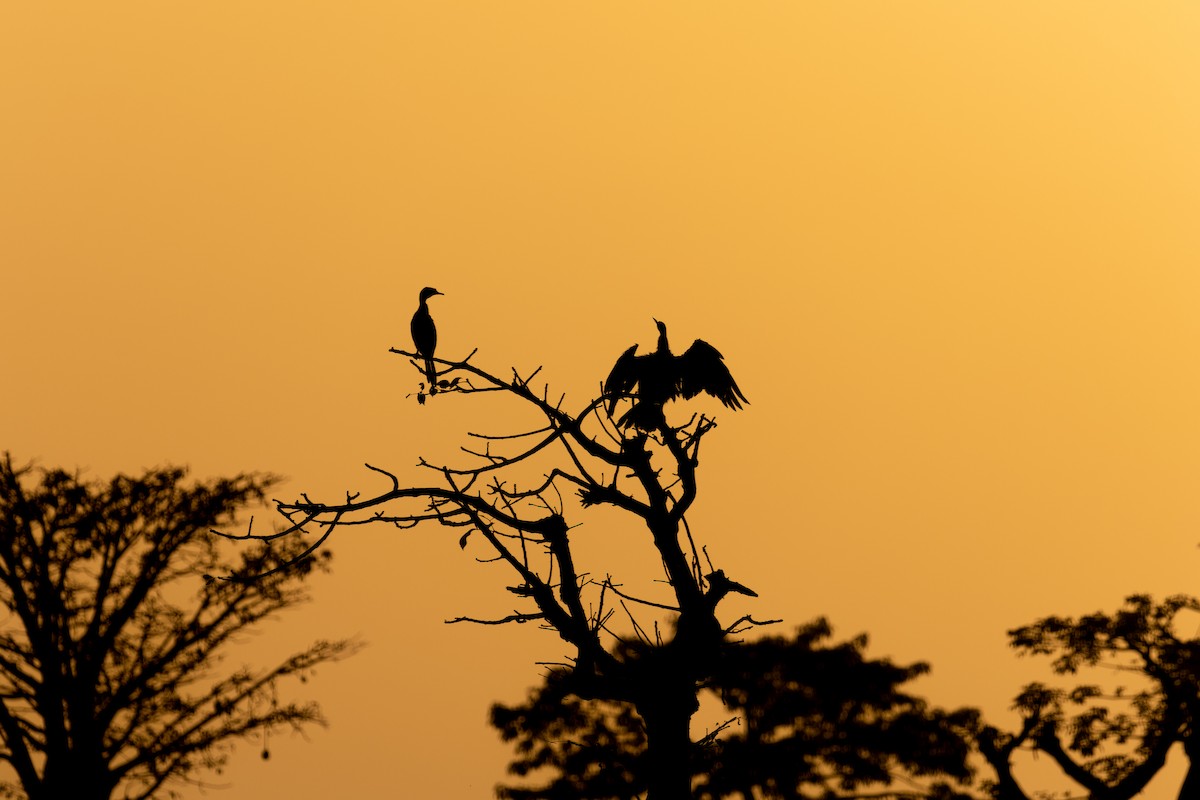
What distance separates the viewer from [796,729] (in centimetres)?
2819

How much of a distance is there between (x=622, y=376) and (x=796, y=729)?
19959mm

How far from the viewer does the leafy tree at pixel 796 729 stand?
2739 centimetres

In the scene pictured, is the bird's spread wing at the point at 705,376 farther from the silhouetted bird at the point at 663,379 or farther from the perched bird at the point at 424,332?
the perched bird at the point at 424,332

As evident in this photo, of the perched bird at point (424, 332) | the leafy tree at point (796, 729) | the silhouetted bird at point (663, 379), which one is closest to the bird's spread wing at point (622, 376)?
the silhouetted bird at point (663, 379)

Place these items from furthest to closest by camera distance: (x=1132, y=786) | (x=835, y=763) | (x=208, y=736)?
(x=835, y=763), (x=208, y=736), (x=1132, y=786)

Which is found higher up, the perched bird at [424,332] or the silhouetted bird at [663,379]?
the perched bird at [424,332]

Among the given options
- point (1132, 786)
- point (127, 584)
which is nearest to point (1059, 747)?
point (1132, 786)

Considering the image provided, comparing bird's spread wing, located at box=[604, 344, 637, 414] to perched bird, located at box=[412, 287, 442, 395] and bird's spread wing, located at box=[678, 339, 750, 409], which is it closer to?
bird's spread wing, located at box=[678, 339, 750, 409]

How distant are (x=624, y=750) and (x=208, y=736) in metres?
8.30

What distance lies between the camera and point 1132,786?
2412cm

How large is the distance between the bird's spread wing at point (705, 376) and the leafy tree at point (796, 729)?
17.4 meters

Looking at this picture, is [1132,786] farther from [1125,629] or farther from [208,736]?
[208,736]

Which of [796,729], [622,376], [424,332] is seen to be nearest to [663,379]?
[622,376]

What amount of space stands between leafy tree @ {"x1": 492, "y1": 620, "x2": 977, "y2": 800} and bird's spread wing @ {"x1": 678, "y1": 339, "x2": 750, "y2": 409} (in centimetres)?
1745
